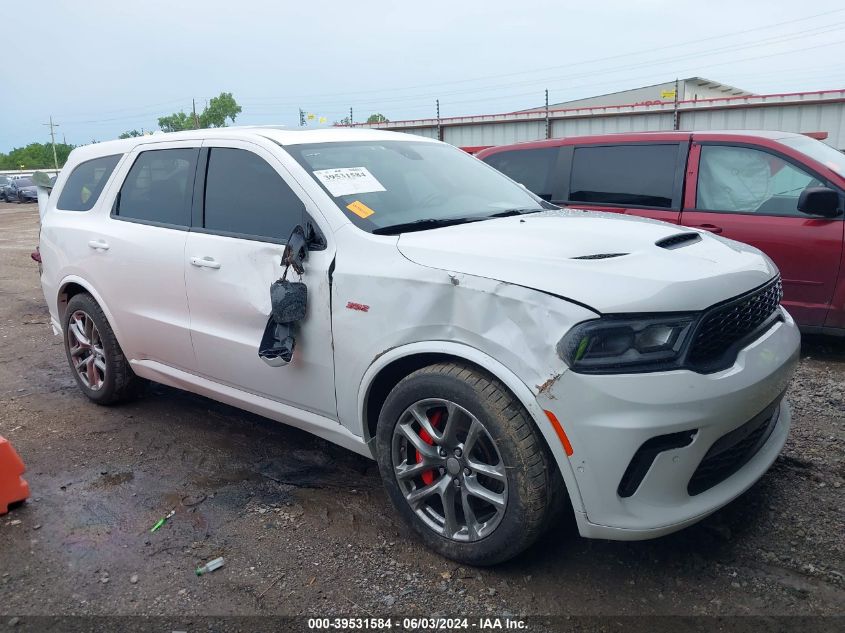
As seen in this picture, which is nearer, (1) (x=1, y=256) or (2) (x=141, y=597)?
(2) (x=141, y=597)

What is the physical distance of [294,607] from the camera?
272cm

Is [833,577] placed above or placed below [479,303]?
below

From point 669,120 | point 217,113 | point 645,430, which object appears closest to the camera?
point 645,430

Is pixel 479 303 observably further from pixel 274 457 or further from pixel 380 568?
pixel 274 457

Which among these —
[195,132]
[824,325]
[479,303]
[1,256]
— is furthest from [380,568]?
[1,256]

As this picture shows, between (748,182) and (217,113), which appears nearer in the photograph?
(748,182)

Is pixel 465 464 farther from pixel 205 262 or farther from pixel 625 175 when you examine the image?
pixel 625 175

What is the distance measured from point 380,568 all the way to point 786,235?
13.4ft

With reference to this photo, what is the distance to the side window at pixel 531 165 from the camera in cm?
653

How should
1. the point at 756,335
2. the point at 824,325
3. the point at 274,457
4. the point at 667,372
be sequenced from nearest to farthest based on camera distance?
1. the point at 667,372
2. the point at 756,335
3. the point at 274,457
4. the point at 824,325

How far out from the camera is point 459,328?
2.72 meters

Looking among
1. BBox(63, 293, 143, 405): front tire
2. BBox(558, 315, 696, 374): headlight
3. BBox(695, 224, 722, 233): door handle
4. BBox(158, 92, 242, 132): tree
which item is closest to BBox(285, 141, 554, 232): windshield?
BBox(558, 315, 696, 374): headlight

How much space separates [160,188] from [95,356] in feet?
4.42

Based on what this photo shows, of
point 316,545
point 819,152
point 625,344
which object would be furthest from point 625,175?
point 316,545
